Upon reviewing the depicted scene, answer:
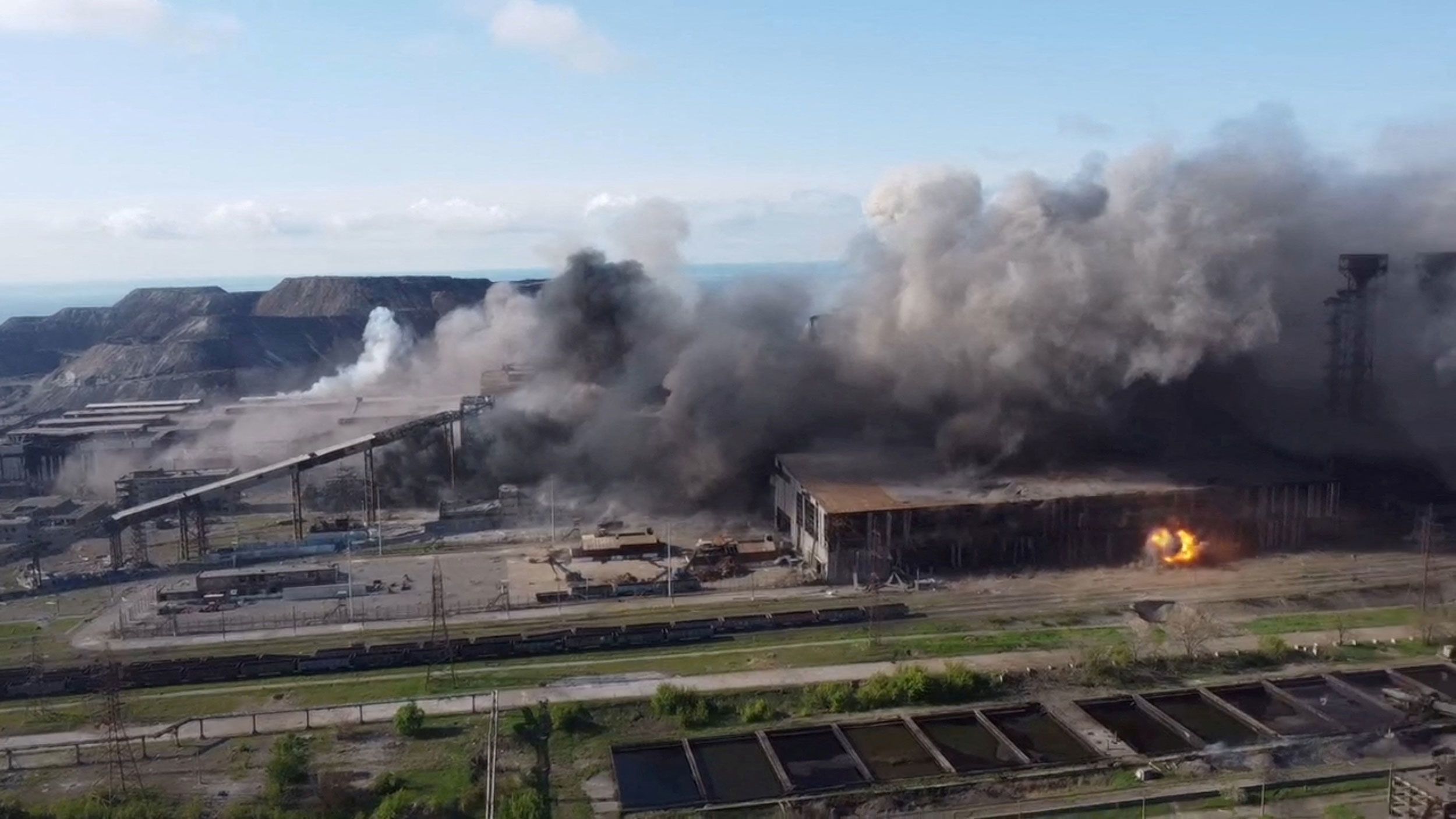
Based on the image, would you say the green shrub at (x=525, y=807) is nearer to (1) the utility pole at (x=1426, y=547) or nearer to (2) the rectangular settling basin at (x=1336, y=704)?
(2) the rectangular settling basin at (x=1336, y=704)

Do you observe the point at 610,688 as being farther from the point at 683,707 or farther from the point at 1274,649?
the point at 1274,649

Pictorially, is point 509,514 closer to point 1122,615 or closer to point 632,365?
point 632,365

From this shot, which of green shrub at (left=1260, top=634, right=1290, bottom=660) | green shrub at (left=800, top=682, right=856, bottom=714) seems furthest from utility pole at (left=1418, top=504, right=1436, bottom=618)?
green shrub at (left=800, top=682, right=856, bottom=714)

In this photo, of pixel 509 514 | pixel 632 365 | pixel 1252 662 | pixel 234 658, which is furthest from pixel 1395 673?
pixel 632 365

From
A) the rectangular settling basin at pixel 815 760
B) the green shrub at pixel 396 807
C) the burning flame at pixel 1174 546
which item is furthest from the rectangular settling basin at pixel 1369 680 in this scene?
the green shrub at pixel 396 807

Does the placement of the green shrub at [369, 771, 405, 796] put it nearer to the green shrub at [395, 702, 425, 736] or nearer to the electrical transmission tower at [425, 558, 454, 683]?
the green shrub at [395, 702, 425, 736]

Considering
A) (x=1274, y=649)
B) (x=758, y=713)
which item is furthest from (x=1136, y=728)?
(x=758, y=713)
